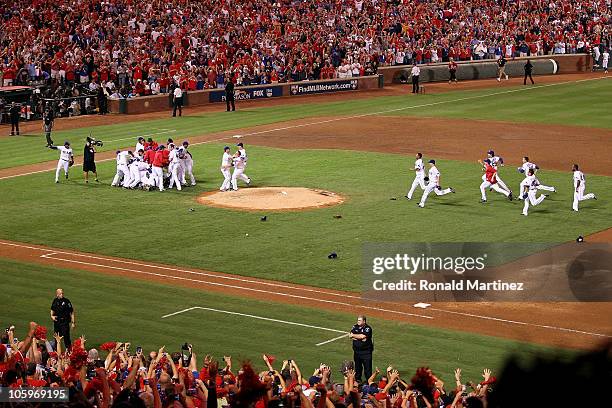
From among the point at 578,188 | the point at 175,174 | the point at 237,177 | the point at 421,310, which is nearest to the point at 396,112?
the point at 237,177

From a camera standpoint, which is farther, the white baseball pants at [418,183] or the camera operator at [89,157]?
the camera operator at [89,157]

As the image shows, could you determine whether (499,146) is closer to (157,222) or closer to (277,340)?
(157,222)

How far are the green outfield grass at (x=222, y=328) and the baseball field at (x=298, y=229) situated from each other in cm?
5

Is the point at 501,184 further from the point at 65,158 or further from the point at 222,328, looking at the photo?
the point at 65,158

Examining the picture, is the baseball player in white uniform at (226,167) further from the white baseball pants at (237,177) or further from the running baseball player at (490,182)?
the running baseball player at (490,182)

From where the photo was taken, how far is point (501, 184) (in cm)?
3069

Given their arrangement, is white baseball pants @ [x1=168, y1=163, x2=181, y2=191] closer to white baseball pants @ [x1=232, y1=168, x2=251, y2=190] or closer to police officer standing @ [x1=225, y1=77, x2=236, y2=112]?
white baseball pants @ [x1=232, y1=168, x2=251, y2=190]

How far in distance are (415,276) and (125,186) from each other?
17684 mm

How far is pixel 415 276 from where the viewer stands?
1903cm

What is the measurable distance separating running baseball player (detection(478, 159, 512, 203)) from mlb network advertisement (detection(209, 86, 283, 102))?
26740 mm

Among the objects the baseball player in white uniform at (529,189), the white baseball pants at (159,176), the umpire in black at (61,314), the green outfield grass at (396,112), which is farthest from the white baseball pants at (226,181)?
the umpire in black at (61,314)

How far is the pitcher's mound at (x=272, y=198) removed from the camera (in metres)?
30.9

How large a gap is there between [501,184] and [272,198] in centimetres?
728

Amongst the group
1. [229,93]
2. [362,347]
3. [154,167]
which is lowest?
[362,347]
